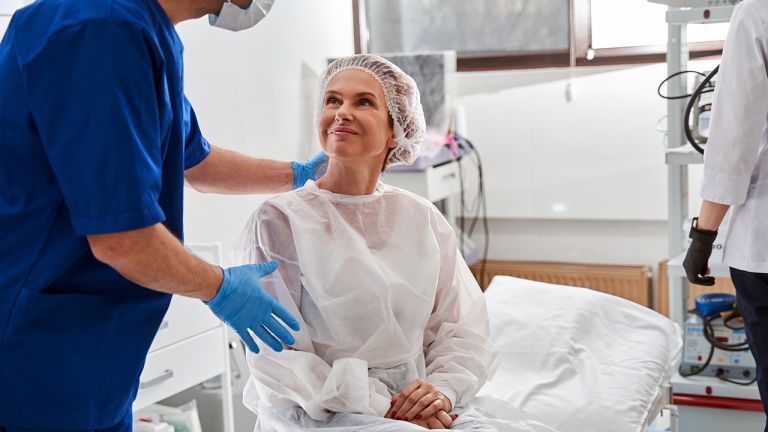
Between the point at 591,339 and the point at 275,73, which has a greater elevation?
the point at 275,73

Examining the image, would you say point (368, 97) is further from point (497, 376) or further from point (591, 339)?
point (591, 339)

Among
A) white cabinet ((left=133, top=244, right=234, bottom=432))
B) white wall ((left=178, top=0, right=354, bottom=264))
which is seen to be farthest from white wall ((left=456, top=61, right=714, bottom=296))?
white cabinet ((left=133, top=244, right=234, bottom=432))

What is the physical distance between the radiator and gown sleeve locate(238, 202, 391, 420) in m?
2.24

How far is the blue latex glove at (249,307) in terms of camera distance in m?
1.28

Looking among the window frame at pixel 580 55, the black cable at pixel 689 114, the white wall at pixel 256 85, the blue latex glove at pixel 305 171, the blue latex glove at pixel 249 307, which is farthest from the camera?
the window frame at pixel 580 55

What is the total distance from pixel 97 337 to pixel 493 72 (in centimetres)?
287

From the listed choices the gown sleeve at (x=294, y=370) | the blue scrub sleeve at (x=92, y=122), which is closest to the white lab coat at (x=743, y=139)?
the gown sleeve at (x=294, y=370)

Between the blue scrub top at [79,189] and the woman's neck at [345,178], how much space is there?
19.5 inches

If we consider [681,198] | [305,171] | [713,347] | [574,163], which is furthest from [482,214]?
[305,171]

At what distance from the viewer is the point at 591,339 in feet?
7.75

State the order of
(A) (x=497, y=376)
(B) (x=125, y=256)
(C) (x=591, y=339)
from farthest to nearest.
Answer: (C) (x=591, y=339) < (A) (x=497, y=376) < (B) (x=125, y=256)

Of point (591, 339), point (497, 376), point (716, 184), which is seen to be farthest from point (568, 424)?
point (716, 184)

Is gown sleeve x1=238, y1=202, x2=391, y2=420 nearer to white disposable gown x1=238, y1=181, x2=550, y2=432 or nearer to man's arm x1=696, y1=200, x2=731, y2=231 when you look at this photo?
white disposable gown x1=238, y1=181, x2=550, y2=432

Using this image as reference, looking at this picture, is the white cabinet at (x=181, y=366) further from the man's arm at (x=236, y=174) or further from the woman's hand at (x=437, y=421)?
the woman's hand at (x=437, y=421)
